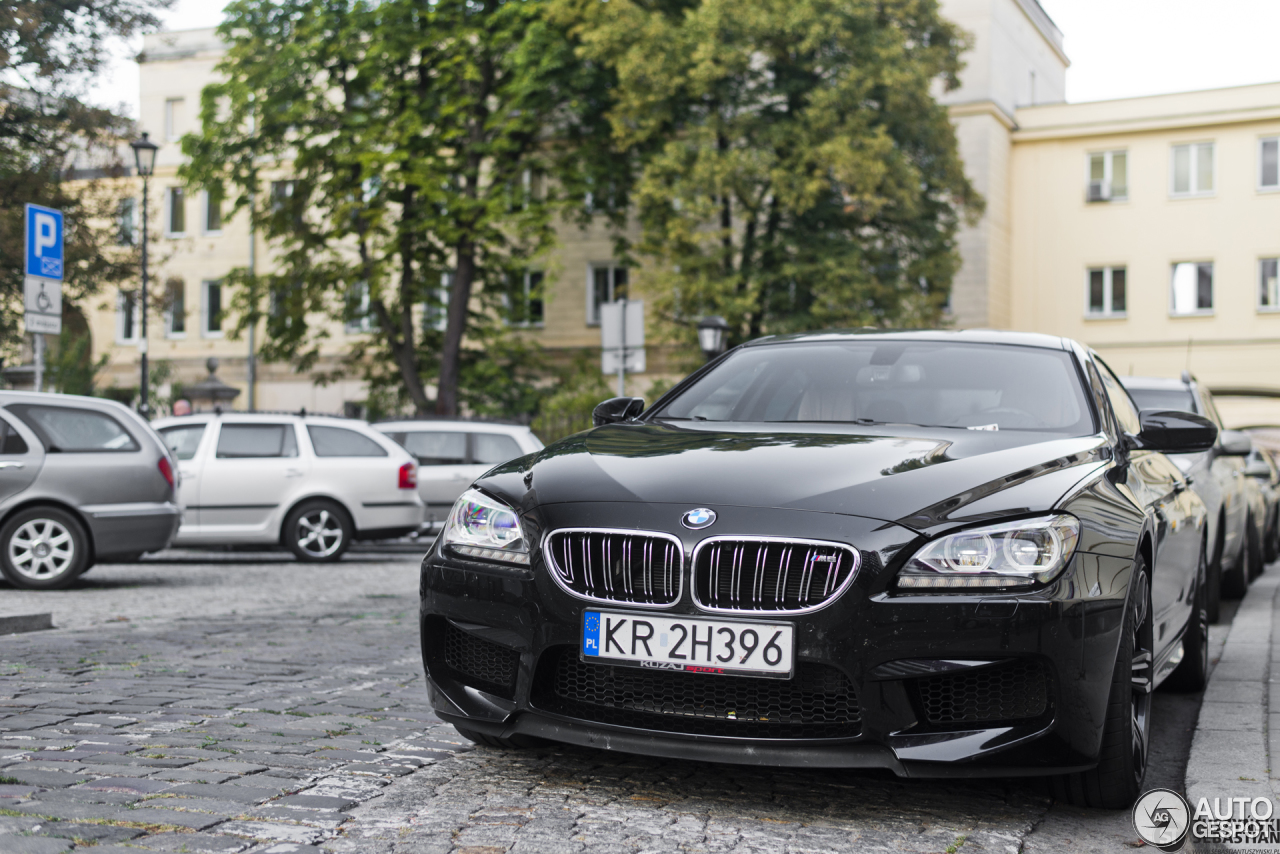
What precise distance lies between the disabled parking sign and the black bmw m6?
10.4 m

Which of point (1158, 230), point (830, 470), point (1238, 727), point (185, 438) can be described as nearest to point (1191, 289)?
point (1158, 230)

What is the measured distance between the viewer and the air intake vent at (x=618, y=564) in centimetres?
396

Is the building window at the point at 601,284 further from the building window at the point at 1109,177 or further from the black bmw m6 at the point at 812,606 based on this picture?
the black bmw m6 at the point at 812,606

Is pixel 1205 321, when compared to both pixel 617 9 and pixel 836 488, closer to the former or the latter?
pixel 617 9

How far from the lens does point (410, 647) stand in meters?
7.96

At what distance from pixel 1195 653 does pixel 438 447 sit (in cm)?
1310

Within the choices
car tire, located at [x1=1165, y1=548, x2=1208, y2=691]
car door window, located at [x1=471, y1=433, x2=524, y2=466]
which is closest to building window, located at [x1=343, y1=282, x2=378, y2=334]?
car door window, located at [x1=471, y1=433, x2=524, y2=466]

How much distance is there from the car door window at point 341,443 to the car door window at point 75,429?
4.17 m

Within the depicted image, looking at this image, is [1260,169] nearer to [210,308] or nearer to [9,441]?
[210,308]

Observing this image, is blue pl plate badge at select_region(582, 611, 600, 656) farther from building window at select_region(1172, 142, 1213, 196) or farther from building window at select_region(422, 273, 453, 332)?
building window at select_region(1172, 142, 1213, 196)

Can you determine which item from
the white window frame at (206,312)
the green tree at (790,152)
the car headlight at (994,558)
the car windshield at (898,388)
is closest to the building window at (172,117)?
the white window frame at (206,312)

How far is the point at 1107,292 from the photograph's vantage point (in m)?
43.1

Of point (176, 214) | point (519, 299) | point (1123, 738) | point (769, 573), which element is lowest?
point (1123, 738)

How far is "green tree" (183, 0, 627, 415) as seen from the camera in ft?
99.8
